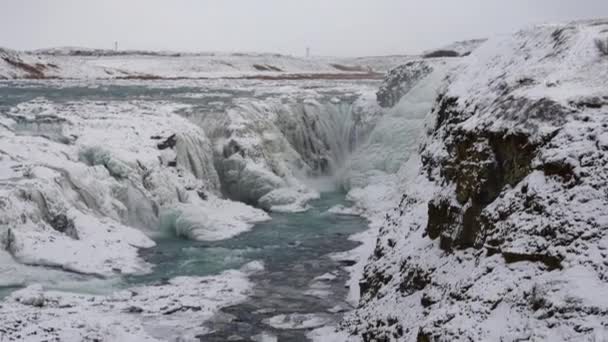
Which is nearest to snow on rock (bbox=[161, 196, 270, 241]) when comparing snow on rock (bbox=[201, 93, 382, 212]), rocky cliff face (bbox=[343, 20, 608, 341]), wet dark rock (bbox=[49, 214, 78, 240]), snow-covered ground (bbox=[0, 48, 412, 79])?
snow on rock (bbox=[201, 93, 382, 212])

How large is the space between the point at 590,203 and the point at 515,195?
3.33 feet

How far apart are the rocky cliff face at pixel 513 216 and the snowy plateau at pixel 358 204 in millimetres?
25

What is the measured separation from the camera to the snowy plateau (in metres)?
7.03

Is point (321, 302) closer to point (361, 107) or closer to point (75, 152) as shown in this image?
point (75, 152)

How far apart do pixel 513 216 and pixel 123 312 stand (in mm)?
7128

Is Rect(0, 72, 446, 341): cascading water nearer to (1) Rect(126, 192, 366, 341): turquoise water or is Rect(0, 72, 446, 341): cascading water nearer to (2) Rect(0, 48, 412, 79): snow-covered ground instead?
(1) Rect(126, 192, 366, 341): turquoise water

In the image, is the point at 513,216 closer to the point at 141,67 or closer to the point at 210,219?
the point at 210,219

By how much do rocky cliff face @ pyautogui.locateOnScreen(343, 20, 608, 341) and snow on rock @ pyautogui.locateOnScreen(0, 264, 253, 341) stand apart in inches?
121

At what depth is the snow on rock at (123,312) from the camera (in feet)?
32.4

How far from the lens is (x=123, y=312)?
11.4m

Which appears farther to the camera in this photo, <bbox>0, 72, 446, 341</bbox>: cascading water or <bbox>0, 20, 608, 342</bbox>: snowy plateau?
<bbox>0, 72, 446, 341</bbox>: cascading water

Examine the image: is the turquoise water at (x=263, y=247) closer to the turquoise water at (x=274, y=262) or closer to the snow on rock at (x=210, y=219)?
the turquoise water at (x=274, y=262)

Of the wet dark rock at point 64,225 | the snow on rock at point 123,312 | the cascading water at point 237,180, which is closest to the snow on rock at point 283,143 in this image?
the cascading water at point 237,180

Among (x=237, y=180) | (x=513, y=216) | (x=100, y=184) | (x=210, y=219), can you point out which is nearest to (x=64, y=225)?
(x=100, y=184)
